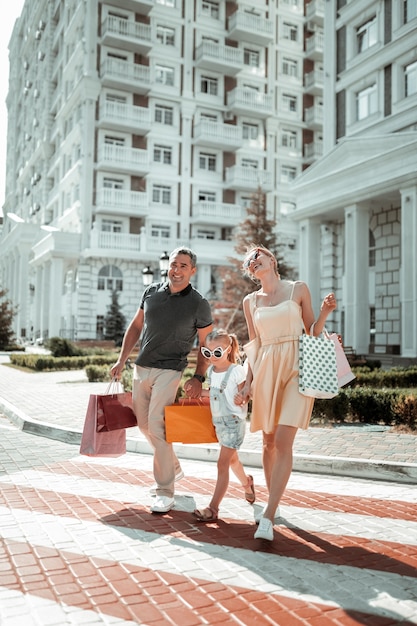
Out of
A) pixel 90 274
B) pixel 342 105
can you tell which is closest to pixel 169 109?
pixel 90 274

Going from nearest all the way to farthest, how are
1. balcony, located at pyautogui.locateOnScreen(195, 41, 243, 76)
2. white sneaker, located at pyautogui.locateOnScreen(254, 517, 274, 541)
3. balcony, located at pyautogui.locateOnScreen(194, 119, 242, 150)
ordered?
white sneaker, located at pyautogui.locateOnScreen(254, 517, 274, 541)
balcony, located at pyautogui.locateOnScreen(194, 119, 242, 150)
balcony, located at pyautogui.locateOnScreen(195, 41, 243, 76)

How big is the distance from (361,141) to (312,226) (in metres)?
4.31

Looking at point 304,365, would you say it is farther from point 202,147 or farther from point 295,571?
point 202,147

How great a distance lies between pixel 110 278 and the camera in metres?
39.4

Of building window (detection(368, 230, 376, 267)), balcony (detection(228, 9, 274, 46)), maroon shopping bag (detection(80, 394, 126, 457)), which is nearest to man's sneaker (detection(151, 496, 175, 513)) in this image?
maroon shopping bag (detection(80, 394, 126, 457))

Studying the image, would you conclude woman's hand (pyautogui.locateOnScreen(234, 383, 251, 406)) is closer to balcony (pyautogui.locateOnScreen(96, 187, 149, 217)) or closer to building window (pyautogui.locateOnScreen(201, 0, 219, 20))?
balcony (pyautogui.locateOnScreen(96, 187, 149, 217))

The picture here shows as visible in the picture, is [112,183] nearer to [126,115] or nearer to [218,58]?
[126,115]

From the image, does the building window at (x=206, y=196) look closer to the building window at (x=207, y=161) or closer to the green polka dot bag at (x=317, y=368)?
the building window at (x=207, y=161)

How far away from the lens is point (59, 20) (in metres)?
49.9

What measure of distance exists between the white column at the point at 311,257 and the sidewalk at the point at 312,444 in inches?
520

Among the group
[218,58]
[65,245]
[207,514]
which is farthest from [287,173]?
[207,514]

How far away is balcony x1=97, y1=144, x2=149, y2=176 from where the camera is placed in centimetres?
3847

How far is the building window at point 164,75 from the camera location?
41625 mm

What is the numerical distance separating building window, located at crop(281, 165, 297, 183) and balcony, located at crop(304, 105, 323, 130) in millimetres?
3478
